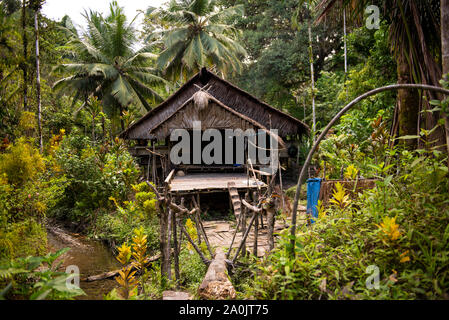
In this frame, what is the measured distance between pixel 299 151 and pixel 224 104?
22.5ft

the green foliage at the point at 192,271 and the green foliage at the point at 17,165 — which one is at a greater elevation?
the green foliage at the point at 17,165

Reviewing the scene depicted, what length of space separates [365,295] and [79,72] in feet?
58.0

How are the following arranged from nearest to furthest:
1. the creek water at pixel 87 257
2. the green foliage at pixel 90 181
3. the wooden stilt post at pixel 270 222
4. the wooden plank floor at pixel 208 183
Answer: the wooden stilt post at pixel 270 222
the creek water at pixel 87 257
the wooden plank floor at pixel 208 183
the green foliage at pixel 90 181

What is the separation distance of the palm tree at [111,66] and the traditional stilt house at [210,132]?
17.4 feet

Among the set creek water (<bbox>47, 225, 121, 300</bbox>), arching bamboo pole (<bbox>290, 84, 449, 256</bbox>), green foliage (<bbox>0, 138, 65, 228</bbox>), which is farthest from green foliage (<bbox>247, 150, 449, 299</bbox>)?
green foliage (<bbox>0, 138, 65, 228</bbox>)

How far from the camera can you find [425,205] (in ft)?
8.04

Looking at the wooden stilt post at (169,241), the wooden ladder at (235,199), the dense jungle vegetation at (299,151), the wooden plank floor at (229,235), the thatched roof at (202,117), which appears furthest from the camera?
the thatched roof at (202,117)

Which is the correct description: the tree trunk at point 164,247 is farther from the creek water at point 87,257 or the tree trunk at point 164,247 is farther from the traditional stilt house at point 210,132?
the traditional stilt house at point 210,132

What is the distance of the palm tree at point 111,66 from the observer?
1594cm

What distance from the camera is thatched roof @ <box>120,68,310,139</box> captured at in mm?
10766

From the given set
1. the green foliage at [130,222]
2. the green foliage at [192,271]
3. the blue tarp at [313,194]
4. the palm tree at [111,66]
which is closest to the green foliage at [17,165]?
the green foliage at [130,222]

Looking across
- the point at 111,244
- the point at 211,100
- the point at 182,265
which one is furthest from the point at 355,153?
the point at 111,244

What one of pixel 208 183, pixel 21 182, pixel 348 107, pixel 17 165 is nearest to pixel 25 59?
pixel 17 165

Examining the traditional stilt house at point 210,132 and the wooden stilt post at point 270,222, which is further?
the traditional stilt house at point 210,132
